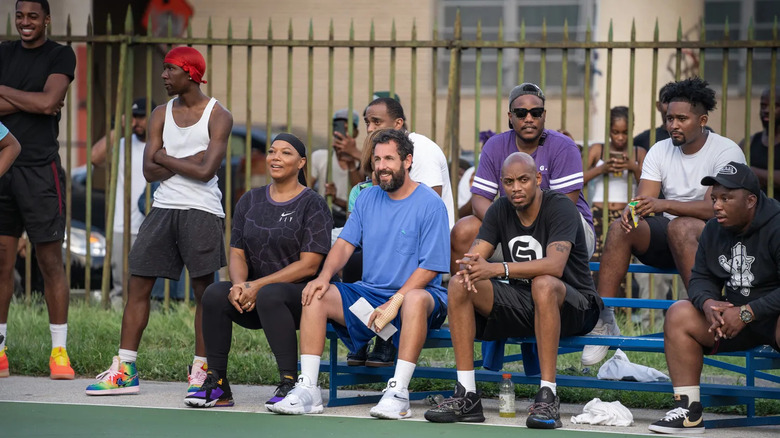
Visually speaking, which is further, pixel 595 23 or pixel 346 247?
pixel 595 23

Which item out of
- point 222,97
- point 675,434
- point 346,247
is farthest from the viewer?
point 222,97

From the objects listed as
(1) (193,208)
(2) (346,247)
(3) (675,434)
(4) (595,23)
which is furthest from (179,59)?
(4) (595,23)

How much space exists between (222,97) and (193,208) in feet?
44.1

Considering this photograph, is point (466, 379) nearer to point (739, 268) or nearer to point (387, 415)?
point (387, 415)

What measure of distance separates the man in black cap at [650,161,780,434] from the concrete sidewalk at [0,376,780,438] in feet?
0.98

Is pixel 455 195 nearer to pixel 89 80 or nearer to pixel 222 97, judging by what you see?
pixel 89 80

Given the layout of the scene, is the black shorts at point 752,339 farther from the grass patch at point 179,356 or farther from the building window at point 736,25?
the building window at point 736,25

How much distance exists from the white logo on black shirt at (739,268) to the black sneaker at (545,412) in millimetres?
1112

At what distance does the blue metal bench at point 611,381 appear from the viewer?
20.3ft

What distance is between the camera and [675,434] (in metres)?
5.90

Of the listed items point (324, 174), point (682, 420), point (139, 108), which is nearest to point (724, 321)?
point (682, 420)

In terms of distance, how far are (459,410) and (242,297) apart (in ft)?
4.57

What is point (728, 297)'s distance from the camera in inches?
241

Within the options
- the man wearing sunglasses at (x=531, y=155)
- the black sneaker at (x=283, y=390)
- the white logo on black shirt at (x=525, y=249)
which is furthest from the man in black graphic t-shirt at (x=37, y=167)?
the white logo on black shirt at (x=525, y=249)
